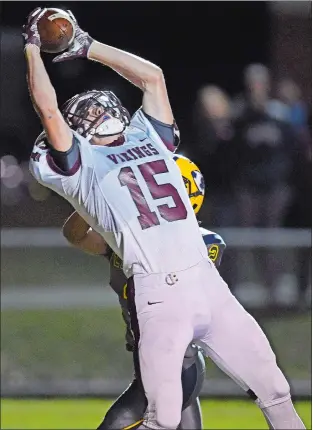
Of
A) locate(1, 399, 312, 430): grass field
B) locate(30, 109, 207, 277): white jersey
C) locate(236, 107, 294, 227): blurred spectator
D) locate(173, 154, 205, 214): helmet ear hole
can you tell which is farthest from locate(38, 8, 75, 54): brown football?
locate(236, 107, 294, 227): blurred spectator

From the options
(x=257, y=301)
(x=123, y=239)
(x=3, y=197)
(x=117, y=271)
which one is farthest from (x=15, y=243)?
(x=123, y=239)

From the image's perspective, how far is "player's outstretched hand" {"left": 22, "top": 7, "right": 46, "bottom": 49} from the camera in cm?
446

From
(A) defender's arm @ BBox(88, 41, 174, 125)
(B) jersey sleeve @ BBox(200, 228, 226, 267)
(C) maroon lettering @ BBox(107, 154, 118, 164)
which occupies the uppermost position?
(A) defender's arm @ BBox(88, 41, 174, 125)

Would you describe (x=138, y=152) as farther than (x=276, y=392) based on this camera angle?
Yes

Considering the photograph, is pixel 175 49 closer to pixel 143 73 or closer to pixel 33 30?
pixel 143 73

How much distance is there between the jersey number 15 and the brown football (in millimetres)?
531

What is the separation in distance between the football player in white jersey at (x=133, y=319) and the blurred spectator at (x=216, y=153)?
237 centimetres

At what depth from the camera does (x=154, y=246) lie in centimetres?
454

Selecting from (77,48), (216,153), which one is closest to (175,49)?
(216,153)

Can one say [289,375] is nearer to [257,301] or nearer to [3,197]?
[257,301]

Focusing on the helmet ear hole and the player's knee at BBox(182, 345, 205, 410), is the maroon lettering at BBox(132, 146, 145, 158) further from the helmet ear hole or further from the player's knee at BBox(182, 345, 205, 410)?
the player's knee at BBox(182, 345, 205, 410)

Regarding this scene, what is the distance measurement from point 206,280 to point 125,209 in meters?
0.41

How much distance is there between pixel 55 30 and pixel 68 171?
53 cm

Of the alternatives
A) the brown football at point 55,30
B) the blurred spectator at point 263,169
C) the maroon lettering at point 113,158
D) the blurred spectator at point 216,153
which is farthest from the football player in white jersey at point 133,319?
the blurred spectator at point 263,169
